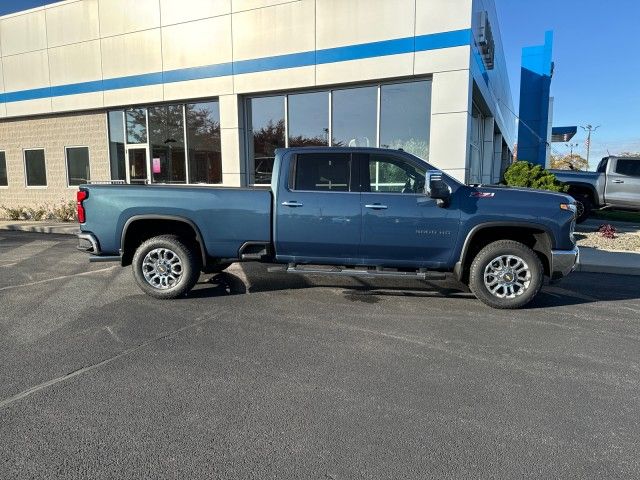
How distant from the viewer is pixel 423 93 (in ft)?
35.8

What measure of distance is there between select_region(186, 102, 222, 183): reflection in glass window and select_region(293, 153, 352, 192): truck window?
817 centimetres

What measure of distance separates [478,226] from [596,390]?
2335mm

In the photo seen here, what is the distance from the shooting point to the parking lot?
2637 millimetres

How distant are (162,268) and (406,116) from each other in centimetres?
764

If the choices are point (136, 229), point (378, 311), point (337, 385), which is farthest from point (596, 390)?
point (136, 229)

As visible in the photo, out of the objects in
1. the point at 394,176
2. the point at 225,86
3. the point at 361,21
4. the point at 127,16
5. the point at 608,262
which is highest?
the point at 127,16

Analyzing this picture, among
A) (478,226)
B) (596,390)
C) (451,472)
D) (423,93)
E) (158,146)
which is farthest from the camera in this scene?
(158,146)

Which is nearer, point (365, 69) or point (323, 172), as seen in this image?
point (323, 172)

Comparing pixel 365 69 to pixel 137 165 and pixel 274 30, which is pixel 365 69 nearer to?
pixel 274 30

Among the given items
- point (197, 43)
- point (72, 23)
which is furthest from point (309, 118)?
point (72, 23)

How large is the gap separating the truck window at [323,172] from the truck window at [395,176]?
1.07ft

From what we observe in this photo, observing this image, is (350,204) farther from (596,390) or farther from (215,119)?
(215,119)

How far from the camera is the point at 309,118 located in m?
12.2

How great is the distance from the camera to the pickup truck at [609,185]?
13.0 metres
